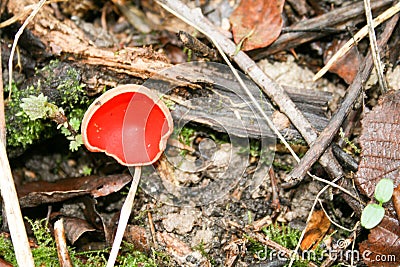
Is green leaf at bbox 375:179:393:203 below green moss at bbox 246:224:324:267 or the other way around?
the other way around

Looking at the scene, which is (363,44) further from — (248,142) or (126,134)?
(126,134)

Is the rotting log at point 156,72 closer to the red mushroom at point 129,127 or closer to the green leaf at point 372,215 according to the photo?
the red mushroom at point 129,127

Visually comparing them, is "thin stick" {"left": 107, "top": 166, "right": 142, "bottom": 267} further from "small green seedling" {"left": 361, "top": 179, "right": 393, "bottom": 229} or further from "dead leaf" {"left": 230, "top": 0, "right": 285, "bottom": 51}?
"small green seedling" {"left": 361, "top": 179, "right": 393, "bottom": 229}

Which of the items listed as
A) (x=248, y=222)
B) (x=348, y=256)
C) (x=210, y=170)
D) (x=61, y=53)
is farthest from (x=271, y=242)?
(x=61, y=53)

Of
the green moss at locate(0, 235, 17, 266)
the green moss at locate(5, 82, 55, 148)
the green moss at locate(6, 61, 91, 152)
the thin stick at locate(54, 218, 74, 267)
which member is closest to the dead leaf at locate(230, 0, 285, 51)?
the green moss at locate(6, 61, 91, 152)

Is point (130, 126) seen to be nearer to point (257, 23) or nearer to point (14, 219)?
point (14, 219)

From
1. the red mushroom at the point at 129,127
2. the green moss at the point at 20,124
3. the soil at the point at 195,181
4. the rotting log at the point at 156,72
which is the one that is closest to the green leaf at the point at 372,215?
the soil at the point at 195,181
